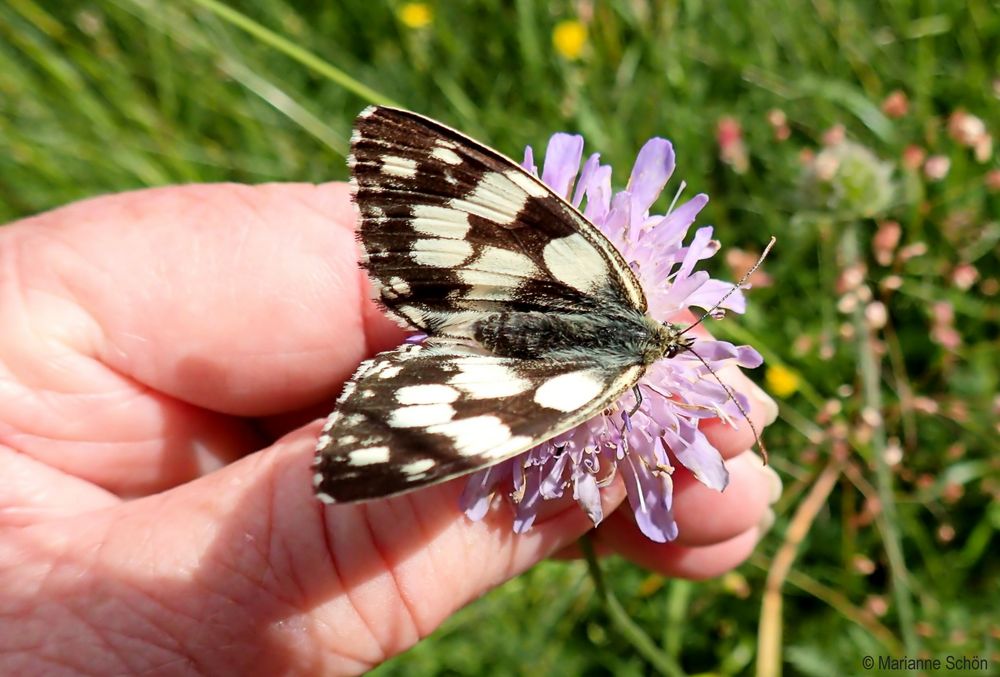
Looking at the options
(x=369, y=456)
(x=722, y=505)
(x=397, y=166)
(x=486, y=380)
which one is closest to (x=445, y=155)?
(x=397, y=166)

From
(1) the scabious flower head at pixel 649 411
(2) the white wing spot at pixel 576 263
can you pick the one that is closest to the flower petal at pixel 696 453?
(1) the scabious flower head at pixel 649 411

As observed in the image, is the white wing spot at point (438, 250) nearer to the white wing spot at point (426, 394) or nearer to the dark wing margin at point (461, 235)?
the dark wing margin at point (461, 235)

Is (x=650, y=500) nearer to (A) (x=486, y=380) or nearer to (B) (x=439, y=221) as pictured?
(A) (x=486, y=380)

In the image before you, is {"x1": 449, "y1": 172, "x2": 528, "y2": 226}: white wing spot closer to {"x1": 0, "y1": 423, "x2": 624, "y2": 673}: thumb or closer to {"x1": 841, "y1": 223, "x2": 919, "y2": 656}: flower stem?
{"x1": 0, "y1": 423, "x2": 624, "y2": 673}: thumb

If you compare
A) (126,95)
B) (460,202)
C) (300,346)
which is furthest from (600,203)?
(126,95)

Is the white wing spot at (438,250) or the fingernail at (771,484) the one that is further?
the fingernail at (771,484)
